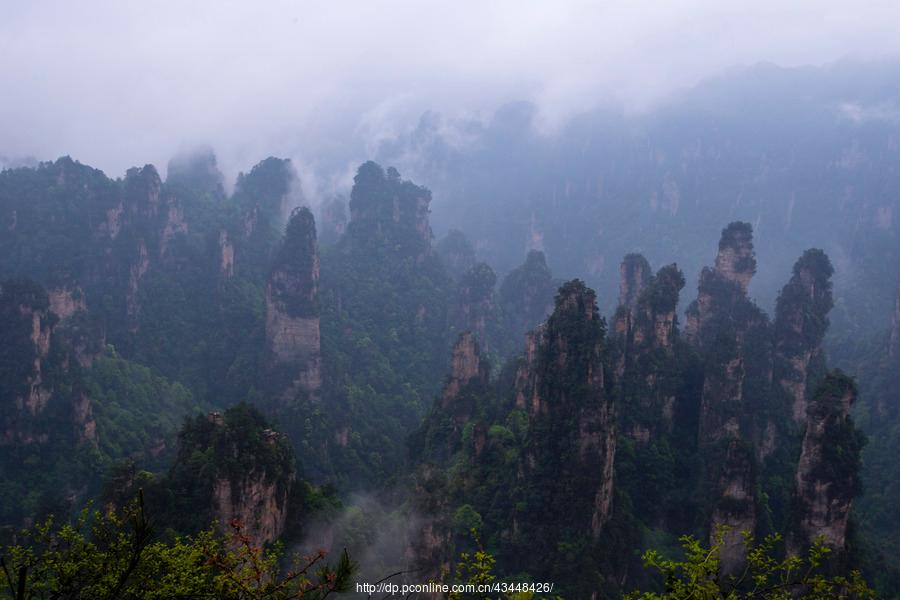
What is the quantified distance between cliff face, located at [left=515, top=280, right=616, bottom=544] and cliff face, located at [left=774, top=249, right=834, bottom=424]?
19698 mm

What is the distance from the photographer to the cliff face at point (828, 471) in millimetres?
33469

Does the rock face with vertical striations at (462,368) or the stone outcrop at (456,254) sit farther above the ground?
the stone outcrop at (456,254)

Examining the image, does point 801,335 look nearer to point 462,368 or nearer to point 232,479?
point 462,368

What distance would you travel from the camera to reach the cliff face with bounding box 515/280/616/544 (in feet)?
126

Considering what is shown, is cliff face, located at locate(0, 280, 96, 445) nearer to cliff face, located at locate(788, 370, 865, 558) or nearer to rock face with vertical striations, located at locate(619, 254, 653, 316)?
cliff face, located at locate(788, 370, 865, 558)

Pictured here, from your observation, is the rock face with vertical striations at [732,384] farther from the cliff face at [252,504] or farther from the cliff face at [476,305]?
the cliff face at [476,305]

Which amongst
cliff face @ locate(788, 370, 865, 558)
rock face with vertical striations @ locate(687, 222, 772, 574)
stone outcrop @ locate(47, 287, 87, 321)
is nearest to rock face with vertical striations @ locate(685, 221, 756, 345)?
rock face with vertical striations @ locate(687, 222, 772, 574)

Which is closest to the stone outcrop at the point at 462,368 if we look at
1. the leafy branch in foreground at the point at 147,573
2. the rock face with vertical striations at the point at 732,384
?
the rock face with vertical striations at the point at 732,384

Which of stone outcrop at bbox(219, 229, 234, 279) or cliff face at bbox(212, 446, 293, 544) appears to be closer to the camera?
cliff face at bbox(212, 446, 293, 544)

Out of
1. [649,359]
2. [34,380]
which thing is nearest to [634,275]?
[649,359]

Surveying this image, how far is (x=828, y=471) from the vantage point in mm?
33375

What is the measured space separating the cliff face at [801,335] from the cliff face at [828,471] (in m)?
19.6

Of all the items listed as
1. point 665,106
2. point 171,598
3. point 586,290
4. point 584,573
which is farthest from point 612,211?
point 171,598

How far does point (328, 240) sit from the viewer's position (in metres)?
109
